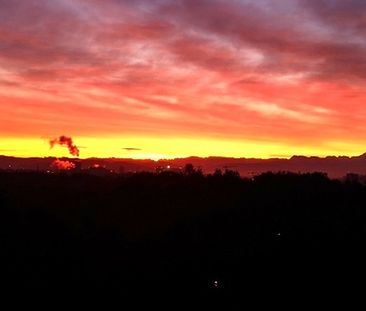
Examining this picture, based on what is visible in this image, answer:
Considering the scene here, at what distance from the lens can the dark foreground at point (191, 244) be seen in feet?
107

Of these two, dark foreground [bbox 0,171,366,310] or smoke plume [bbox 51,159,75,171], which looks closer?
dark foreground [bbox 0,171,366,310]

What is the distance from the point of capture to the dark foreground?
32531 millimetres

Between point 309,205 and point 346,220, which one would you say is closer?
point 346,220

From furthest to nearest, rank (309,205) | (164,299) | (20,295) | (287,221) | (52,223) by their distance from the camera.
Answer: (309,205)
(287,221)
(52,223)
(164,299)
(20,295)

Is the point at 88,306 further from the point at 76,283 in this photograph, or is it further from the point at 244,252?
the point at 244,252

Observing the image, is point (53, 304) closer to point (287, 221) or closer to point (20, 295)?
point (20, 295)

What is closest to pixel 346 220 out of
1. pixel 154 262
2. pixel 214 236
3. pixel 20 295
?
pixel 214 236

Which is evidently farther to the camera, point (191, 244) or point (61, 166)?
point (61, 166)

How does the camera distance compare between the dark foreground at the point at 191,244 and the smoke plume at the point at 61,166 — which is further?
the smoke plume at the point at 61,166

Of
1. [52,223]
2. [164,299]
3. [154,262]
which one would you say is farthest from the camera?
[52,223]

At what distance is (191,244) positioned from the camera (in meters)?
41.9

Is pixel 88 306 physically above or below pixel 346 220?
below

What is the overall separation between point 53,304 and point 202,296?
748 cm

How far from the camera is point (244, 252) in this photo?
1551 inches
